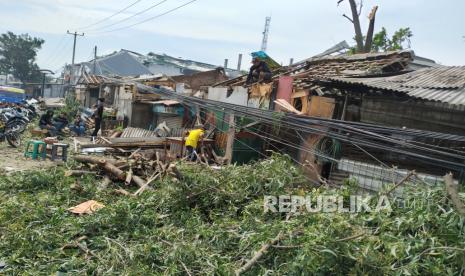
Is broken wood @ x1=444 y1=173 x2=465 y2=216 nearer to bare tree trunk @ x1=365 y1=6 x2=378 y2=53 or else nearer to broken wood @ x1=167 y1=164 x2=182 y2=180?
broken wood @ x1=167 y1=164 x2=182 y2=180

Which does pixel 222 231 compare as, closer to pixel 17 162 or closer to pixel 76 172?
pixel 76 172

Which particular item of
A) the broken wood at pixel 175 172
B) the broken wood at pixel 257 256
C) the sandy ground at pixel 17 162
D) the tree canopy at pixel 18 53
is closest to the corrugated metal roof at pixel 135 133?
the sandy ground at pixel 17 162

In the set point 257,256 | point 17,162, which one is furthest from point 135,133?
point 257,256

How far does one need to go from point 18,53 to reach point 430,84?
54.3m

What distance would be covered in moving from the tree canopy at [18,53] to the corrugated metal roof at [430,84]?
51.9 metres

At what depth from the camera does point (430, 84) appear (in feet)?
25.9

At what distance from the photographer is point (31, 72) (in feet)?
173

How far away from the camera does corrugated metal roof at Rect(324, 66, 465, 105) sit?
22.7 feet

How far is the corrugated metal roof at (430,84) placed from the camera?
6914 mm

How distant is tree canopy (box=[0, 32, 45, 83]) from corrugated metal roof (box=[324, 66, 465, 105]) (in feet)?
170

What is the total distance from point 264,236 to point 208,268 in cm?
75

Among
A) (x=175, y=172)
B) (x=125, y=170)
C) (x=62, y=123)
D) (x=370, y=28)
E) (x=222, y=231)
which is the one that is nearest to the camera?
(x=222, y=231)

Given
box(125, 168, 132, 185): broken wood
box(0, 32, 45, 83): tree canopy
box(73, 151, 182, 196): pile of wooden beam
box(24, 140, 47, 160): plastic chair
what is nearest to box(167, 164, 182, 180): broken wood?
box(73, 151, 182, 196): pile of wooden beam

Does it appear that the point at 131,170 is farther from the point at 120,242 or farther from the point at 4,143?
the point at 4,143
